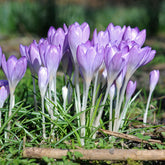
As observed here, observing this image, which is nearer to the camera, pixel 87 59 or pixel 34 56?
pixel 87 59

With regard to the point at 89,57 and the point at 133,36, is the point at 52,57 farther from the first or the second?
the point at 133,36

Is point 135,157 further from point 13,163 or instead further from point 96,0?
point 96,0

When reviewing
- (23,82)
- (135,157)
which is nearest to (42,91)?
(135,157)

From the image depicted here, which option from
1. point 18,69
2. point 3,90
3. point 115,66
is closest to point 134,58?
point 115,66

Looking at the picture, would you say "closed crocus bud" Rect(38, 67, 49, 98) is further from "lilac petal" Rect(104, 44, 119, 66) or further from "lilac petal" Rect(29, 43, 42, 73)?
"lilac petal" Rect(104, 44, 119, 66)

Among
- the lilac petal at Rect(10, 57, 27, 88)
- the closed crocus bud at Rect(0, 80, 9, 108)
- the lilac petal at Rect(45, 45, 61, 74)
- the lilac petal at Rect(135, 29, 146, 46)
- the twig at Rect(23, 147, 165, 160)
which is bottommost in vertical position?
the twig at Rect(23, 147, 165, 160)

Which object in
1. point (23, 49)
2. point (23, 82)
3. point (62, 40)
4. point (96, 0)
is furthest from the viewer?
point (96, 0)

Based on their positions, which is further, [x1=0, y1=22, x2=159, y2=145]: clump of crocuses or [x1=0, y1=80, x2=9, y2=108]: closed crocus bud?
[x1=0, y1=80, x2=9, y2=108]: closed crocus bud

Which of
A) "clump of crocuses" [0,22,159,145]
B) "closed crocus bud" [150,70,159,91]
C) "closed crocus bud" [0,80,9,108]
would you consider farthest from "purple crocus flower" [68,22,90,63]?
"closed crocus bud" [150,70,159,91]
